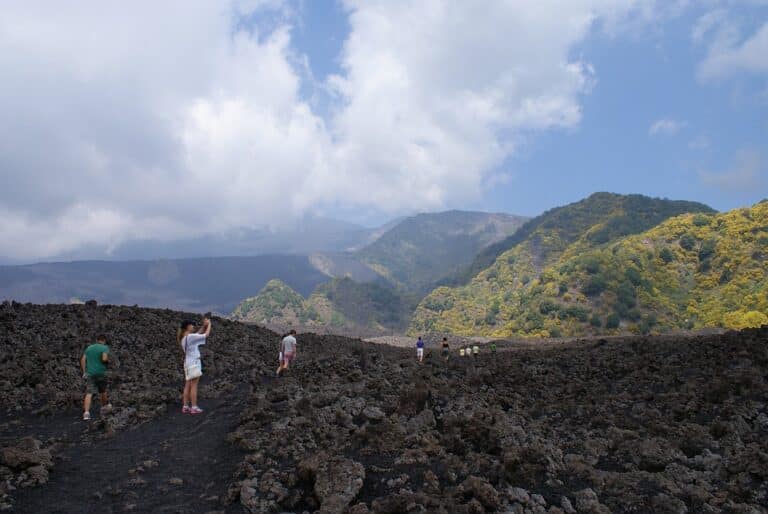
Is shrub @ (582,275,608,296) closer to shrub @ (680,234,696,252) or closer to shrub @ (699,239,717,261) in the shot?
shrub @ (699,239,717,261)

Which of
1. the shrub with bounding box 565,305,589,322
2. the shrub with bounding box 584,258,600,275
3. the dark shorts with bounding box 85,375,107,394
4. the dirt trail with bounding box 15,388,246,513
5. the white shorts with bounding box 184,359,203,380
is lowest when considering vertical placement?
the dirt trail with bounding box 15,388,246,513

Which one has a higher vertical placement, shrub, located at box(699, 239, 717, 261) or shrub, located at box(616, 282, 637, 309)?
shrub, located at box(699, 239, 717, 261)

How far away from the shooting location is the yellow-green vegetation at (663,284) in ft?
211

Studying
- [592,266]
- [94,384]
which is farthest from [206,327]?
[592,266]

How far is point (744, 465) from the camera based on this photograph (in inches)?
286

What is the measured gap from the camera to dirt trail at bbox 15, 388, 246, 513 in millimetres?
6523

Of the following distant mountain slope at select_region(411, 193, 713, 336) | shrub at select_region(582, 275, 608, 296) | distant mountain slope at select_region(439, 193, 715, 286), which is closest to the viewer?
shrub at select_region(582, 275, 608, 296)

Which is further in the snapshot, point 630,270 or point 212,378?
point 630,270

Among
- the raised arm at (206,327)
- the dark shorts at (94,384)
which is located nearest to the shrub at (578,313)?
the raised arm at (206,327)

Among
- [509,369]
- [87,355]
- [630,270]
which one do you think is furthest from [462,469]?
[630,270]

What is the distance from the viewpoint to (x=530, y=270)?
363ft

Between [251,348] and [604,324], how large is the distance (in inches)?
2272

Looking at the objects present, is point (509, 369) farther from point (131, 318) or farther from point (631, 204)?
point (631, 204)

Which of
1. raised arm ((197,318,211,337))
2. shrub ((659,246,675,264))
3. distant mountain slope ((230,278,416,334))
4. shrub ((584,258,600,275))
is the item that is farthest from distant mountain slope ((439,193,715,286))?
raised arm ((197,318,211,337))
